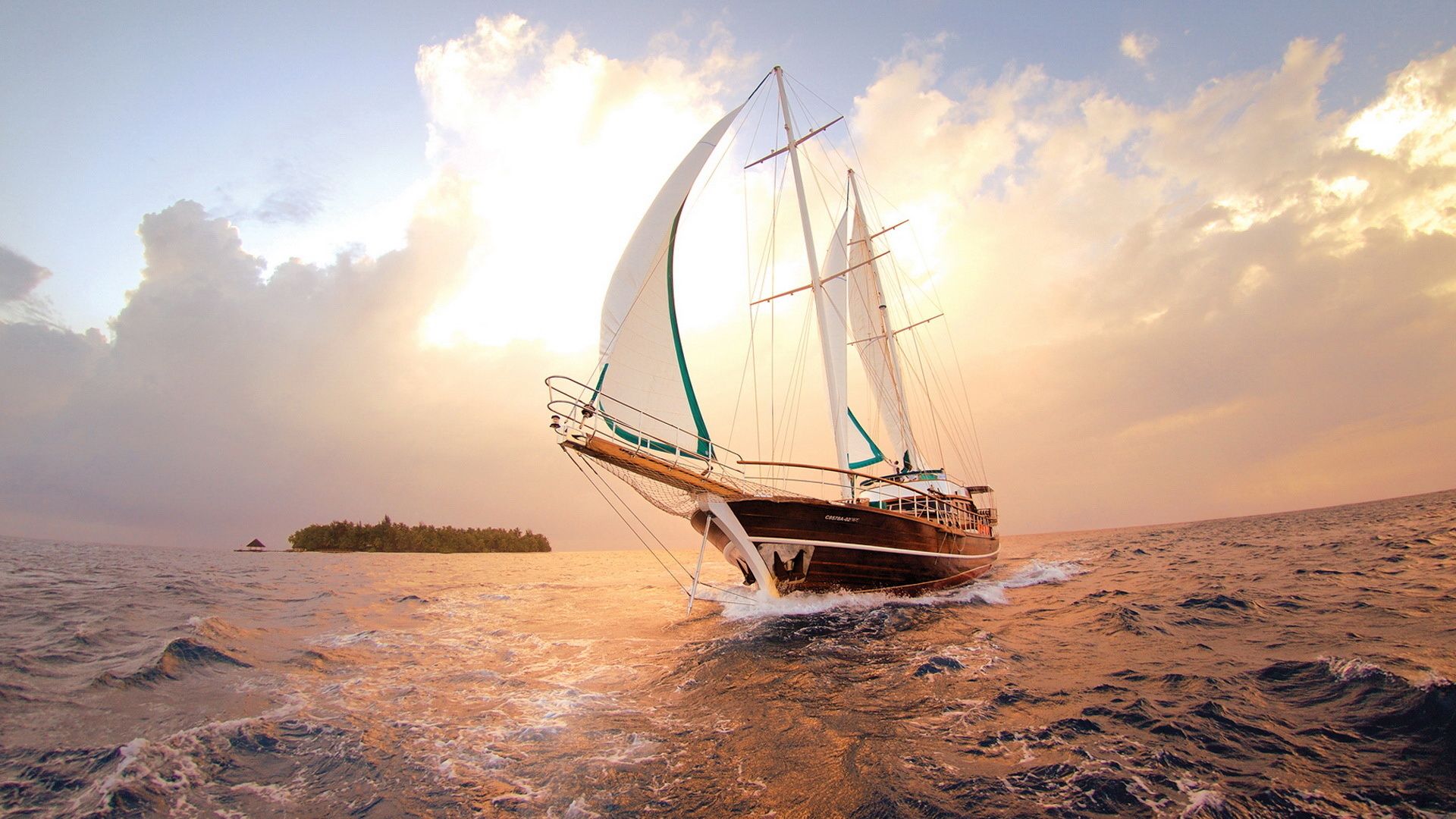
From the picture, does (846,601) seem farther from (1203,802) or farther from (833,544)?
(1203,802)

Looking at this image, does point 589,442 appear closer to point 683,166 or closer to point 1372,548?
point 683,166

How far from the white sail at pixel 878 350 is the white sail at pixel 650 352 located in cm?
1344

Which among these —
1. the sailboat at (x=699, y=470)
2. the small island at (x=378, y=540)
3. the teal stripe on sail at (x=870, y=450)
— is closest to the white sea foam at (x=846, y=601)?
the sailboat at (x=699, y=470)

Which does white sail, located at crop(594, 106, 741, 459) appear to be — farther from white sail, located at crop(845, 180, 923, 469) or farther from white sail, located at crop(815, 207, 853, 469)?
white sail, located at crop(845, 180, 923, 469)

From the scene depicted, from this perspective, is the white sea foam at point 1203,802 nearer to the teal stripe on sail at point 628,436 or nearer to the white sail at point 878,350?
the teal stripe on sail at point 628,436

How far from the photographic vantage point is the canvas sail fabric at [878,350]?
24125 mm

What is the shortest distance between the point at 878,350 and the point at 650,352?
1516 cm

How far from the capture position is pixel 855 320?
1003 inches

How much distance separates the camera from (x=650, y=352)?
12.4 meters

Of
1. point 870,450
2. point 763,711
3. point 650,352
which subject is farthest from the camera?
point 870,450

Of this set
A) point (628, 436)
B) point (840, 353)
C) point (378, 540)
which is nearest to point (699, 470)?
point (628, 436)

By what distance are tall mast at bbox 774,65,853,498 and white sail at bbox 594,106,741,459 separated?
5508 millimetres

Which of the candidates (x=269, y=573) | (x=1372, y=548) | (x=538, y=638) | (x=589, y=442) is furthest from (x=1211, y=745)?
(x=269, y=573)

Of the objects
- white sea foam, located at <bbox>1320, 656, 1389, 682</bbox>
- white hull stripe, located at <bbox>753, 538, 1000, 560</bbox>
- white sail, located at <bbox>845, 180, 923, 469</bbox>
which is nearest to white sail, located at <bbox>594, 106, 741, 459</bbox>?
white hull stripe, located at <bbox>753, 538, 1000, 560</bbox>
